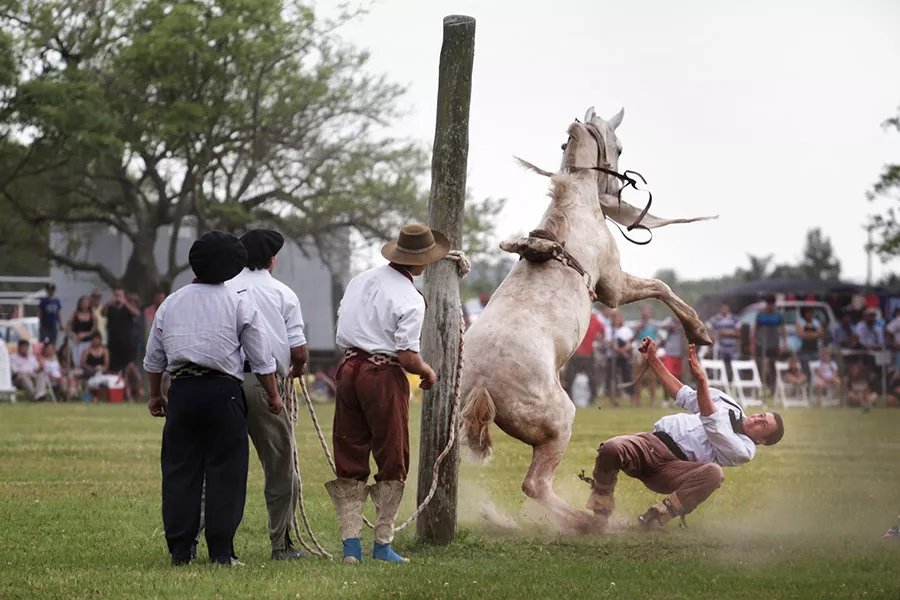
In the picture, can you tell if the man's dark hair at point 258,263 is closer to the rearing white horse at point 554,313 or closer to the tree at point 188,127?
the rearing white horse at point 554,313

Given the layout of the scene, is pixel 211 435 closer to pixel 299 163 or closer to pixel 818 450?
pixel 818 450

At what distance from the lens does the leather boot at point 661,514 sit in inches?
371

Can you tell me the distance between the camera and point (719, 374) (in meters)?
28.5

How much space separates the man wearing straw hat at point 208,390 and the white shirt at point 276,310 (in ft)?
1.16

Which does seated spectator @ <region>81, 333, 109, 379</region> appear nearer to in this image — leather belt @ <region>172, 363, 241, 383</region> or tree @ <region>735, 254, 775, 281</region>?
leather belt @ <region>172, 363, 241, 383</region>

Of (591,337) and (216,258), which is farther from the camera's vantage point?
(591,337)

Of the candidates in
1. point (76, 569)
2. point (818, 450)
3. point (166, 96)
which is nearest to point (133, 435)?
point (818, 450)

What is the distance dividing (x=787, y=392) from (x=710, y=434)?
68.4ft

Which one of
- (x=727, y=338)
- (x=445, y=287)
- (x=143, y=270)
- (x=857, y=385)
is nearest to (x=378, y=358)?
(x=445, y=287)

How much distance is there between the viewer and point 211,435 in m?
7.52

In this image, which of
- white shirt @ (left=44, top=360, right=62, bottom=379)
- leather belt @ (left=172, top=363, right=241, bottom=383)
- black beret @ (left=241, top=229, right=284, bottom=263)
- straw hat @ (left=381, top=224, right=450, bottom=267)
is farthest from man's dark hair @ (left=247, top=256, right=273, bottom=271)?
white shirt @ (left=44, top=360, right=62, bottom=379)

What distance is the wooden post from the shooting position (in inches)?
344

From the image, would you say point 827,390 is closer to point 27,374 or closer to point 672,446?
point 27,374

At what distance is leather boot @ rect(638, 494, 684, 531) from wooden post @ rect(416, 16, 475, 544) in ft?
4.98
